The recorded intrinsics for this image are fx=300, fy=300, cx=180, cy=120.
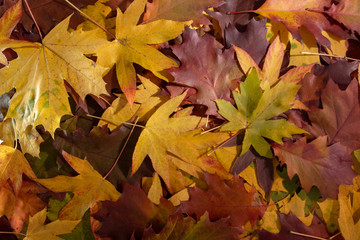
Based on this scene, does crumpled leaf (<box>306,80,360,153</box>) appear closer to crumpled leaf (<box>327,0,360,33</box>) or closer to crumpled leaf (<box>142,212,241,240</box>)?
crumpled leaf (<box>327,0,360,33</box>)

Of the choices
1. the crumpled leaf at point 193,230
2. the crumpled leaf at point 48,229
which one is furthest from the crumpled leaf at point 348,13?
the crumpled leaf at point 48,229

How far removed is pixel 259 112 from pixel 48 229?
49 cm

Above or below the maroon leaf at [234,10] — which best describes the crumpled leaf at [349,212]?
below

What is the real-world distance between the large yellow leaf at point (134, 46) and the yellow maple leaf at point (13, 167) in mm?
260

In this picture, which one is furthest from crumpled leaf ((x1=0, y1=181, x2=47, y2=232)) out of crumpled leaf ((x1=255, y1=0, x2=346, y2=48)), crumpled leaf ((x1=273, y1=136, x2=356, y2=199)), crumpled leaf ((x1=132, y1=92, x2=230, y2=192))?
crumpled leaf ((x1=255, y1=0, x2=346, y2=48))

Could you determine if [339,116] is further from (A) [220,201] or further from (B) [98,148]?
(B) [98,148]

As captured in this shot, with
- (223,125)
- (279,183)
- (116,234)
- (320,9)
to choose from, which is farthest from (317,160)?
(116,234)

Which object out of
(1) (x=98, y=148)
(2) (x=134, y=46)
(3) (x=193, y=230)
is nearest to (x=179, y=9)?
(2) (x=134, y=46)

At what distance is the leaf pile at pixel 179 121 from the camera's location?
587 mm

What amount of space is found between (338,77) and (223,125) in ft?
0.91

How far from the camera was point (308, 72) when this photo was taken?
633 mm

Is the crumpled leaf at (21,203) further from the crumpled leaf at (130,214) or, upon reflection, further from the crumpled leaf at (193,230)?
the crumpled leaf at (193,230)

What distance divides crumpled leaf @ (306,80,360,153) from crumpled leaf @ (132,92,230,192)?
23 centimetres

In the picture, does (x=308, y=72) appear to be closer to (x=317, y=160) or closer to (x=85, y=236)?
(x=317, y=160)
